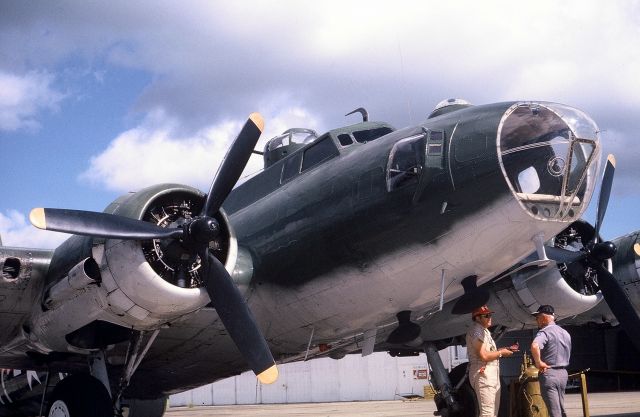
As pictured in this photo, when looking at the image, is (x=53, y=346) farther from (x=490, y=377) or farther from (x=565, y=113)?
(x=565, y=113)

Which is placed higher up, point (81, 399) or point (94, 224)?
point (94, 224)

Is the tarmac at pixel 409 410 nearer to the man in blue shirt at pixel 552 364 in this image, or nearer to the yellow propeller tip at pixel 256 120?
the man in blue shirt at pixel 552 364

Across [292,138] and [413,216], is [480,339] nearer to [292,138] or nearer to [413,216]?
[413,216]

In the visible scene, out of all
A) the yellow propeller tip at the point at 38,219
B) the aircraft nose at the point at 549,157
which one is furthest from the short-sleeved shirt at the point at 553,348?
the yellow propeller tip at the point at 38,219

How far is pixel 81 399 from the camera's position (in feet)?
28.2

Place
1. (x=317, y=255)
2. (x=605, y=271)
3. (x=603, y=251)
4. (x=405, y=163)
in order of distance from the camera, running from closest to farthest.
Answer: (x=405, y=163)
(x=317, y=255)
(x=603, y=251)
(x=605, y=271)

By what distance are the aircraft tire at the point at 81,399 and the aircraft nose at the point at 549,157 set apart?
17.5 ft

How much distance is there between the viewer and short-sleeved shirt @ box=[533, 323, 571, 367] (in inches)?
298

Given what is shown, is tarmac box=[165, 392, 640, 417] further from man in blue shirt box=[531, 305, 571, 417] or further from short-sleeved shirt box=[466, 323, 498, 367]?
short-sleeved shirt box=[466, 323, 498, 367]

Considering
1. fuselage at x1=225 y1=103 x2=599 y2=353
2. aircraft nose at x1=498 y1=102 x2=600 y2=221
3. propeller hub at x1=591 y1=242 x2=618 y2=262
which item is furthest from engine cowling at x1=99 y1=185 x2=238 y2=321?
propeller hub at x1=591 y1=242 x2=618 y2=262

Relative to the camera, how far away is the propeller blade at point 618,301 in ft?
35.6

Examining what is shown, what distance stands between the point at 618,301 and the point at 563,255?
1145 mm

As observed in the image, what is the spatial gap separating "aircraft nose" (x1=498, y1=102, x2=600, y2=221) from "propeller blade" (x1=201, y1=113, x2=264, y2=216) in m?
3.13

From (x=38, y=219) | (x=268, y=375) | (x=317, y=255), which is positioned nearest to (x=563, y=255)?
(x=317, y=255)
